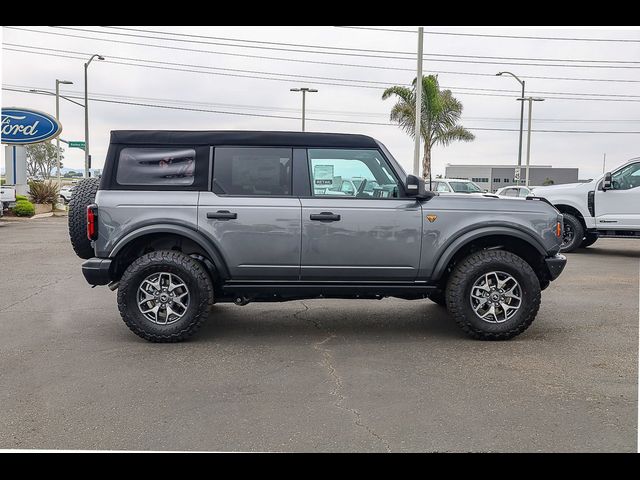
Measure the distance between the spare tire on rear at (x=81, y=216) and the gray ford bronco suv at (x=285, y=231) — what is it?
2cm

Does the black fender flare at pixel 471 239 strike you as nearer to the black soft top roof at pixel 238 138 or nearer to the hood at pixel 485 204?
the hood at pixel 485 204

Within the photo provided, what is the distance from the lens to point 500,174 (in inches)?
3196

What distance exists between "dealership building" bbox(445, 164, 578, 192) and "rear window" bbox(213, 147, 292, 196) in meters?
75.2

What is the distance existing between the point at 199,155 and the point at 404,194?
2.02 m

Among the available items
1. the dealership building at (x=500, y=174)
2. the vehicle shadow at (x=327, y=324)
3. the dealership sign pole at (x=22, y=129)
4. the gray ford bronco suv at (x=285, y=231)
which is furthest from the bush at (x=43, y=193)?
the dealership building at (x=500, y=174)

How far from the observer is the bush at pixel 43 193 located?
27.2m

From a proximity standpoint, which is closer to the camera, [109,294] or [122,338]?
[122,338]

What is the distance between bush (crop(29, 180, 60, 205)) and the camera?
2725cm

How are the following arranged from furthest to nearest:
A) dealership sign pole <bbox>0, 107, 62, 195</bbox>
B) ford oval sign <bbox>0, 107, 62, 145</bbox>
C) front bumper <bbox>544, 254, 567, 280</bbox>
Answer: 1. ford oval sign <bbox>0, 107, 62, 145</bbox>
2. dealership sign pole <bbox>0, 107, 62, 195</bbox>
3. front bumper <bbox>544, 254, 567, 280</bbox>

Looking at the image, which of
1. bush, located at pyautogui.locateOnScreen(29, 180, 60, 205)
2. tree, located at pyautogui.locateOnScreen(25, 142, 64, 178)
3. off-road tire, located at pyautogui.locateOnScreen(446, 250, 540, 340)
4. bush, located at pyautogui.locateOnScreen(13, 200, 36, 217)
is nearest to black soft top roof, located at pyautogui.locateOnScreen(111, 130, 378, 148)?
off-road tire, located at pyautogui.locateOnScreen(446, 250, 540, 340)

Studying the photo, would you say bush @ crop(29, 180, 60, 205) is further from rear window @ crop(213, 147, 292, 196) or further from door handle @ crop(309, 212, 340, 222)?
door handle @ crop(309, 212, 340, 222)

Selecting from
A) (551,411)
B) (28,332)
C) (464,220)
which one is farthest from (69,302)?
(551,411)

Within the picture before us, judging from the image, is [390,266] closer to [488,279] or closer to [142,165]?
[488,279]
